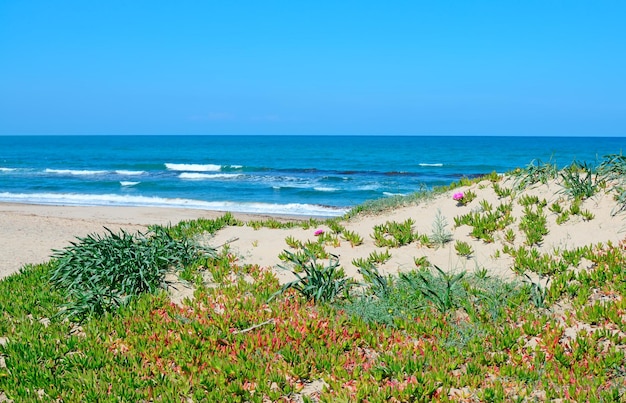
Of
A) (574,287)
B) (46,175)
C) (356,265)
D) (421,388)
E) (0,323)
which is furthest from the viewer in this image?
(46,175)

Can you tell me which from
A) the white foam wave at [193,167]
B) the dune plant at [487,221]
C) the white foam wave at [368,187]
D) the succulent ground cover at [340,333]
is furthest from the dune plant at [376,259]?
the white foam wave at [193,167]

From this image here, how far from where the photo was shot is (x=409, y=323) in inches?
225

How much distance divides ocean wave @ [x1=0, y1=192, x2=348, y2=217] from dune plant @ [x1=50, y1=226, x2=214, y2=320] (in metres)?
16.0

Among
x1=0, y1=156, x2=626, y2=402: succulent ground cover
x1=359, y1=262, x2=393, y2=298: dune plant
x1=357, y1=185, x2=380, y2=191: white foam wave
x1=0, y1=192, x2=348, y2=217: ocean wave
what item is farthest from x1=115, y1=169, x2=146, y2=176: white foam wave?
x1=359, y1=262, x2=393, y2=298: dune plant

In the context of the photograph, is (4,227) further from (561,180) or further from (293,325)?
(561,180)

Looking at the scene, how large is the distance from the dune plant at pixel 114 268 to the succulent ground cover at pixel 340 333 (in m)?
0.05

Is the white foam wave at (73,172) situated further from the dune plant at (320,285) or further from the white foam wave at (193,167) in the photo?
the dune plant at (320,285)

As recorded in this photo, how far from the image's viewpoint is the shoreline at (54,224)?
12465mm

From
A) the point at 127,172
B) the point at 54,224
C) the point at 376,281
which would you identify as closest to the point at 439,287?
the point at 376,281

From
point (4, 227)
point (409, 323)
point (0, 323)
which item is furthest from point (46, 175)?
point (409, 323)

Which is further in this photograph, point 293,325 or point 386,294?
point 386,294

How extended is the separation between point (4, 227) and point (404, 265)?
13628 millimetres

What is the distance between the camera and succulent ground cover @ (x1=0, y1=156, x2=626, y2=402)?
15.2 ft

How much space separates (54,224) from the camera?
1802 cm
